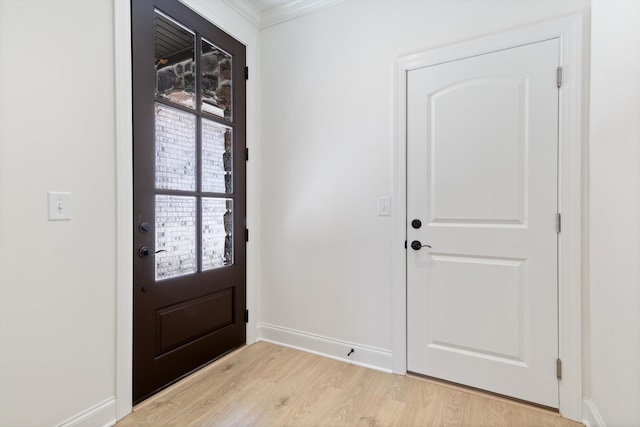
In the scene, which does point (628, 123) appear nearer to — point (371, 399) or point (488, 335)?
point (488, 335)

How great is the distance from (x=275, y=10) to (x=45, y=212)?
2.20m

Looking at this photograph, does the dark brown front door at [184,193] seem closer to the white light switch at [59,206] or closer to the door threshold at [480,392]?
the white light switch at [59,206]

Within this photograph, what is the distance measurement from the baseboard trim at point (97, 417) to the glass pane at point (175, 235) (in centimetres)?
68

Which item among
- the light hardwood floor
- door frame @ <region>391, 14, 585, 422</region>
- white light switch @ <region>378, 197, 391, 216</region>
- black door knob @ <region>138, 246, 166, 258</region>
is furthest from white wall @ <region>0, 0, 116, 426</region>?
door frame @ <region>391, 14, 585, 422</region>

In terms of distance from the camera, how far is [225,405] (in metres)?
1.80

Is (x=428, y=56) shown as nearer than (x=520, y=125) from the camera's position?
No

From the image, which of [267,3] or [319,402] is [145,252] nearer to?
[319,402]

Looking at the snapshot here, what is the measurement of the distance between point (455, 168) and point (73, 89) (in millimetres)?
2107

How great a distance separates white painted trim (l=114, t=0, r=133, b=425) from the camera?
1.67 metres

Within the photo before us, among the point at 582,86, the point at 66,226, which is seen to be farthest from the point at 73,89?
the point at 582,86

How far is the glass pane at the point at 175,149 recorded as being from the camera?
1.92m

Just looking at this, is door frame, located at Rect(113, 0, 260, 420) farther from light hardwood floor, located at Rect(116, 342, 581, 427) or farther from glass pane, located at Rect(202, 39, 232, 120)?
glass pane, located at Rect(202, 39, 232, 120)

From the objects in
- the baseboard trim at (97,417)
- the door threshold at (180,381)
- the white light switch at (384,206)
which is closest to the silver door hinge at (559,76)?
the white light switch at (384,206)

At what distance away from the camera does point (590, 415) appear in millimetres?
1577
